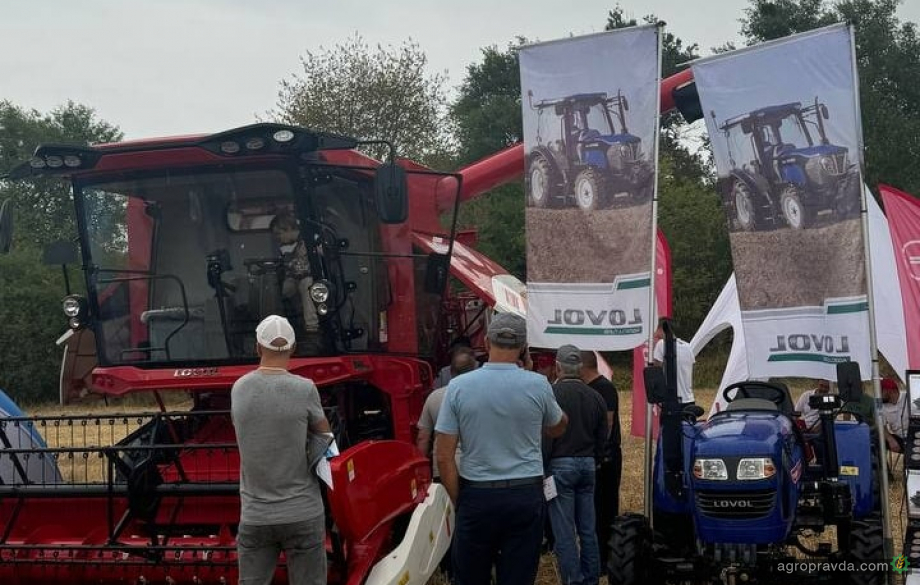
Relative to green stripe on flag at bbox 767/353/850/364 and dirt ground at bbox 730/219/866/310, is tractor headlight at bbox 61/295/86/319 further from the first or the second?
green stripe on flag at bbox 767/353/850/364

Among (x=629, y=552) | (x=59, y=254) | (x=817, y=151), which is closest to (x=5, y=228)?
(x=59, y=254)

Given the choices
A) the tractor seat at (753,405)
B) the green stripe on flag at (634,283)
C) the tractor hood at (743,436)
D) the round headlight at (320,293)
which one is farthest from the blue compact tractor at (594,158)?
the tractor hood at (743,436)

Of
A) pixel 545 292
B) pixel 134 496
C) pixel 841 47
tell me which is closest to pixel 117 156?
pixel 134 496

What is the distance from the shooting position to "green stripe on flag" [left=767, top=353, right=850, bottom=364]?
7.37 meters

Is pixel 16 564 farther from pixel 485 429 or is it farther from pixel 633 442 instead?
pixel 633 442

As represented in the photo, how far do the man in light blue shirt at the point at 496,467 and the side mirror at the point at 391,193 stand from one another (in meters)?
2.34

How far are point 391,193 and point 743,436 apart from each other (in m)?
2.66

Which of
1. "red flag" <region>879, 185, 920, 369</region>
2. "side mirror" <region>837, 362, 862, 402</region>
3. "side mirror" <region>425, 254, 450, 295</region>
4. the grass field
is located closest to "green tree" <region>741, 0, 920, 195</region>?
the grass field

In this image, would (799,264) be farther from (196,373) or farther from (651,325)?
(196,373)

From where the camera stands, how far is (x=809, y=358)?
7.56 metres

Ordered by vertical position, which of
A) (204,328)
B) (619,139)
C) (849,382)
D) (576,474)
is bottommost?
(576,474)

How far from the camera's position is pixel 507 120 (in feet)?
139

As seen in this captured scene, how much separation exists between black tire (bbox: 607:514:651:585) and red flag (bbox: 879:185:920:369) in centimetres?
498

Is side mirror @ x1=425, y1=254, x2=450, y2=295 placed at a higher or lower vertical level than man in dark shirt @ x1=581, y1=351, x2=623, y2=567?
higher
